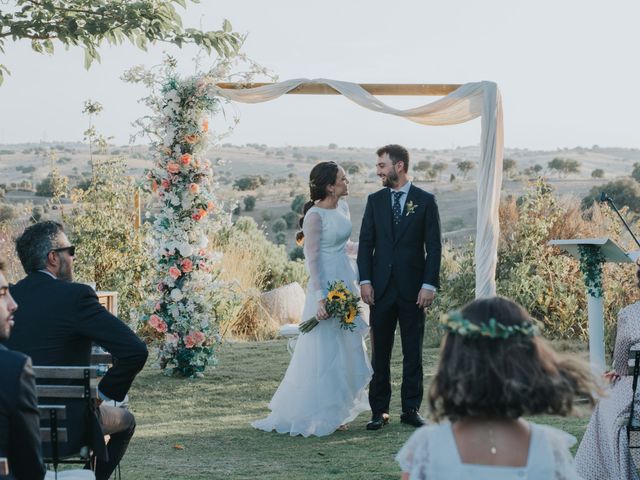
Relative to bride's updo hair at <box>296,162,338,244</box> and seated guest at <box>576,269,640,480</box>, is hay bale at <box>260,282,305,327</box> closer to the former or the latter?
bride's updo hair at <box>296,162,338,244</box>

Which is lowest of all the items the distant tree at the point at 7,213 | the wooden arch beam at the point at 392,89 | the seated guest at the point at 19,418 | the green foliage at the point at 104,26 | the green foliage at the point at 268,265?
the distant tree at the point at 7,213

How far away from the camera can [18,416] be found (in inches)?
123

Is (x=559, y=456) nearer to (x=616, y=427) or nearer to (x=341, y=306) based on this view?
(x=616, y=427)

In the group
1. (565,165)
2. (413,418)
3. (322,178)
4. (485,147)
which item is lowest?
(413,418)

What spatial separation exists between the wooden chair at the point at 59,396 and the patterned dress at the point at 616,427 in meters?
2.63

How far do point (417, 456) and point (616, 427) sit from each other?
2823 mm

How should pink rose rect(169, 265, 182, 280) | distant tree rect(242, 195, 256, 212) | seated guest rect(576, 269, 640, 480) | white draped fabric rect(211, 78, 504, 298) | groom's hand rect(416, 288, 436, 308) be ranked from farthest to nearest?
distant tree rect(242, 195, 256, 212) → pink rose rect(169, 265, 182, 280) → white draped fabric rect(211, 78, 504, 298) → groom's hand rect(416, 288, 436, 308) → seated guest rect(576, 269, 640, 480)

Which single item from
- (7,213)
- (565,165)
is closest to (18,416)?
(7,213)

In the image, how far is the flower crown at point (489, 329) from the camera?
2529mm

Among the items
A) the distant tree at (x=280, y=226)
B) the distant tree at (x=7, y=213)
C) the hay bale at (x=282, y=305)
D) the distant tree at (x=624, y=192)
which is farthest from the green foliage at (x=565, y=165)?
the hay bale at (x=282, y=305)

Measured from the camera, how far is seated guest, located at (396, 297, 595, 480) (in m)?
2.52

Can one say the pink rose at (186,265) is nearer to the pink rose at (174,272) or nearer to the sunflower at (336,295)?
the pink rose at (174,272)

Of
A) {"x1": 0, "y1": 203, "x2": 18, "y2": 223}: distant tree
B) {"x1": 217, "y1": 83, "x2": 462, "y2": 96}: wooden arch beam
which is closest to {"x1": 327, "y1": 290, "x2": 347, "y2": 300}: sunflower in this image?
{"x1": 217, "y1": 83, "x2": 462, "y2": 96}: wooden arch beam

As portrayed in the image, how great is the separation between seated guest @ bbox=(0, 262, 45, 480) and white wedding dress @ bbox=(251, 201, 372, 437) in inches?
155
